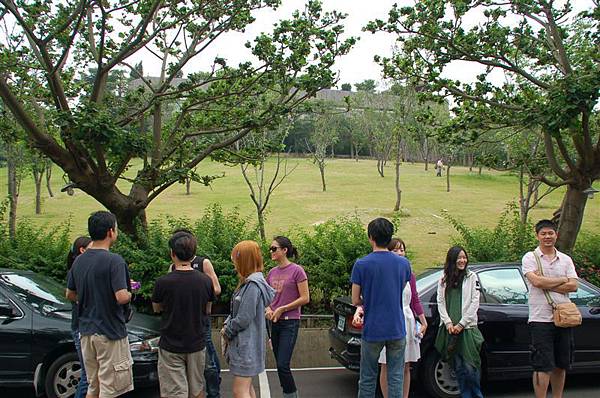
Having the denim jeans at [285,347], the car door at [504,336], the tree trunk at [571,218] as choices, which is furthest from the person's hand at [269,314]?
the tree trunk at [571,218]

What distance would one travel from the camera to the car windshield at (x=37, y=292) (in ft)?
19.5

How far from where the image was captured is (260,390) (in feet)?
21.1

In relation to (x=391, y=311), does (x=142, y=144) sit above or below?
above

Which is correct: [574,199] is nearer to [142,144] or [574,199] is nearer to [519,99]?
[519,99]

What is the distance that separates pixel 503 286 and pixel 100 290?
424 cm

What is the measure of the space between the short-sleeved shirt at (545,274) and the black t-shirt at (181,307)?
2991 mm

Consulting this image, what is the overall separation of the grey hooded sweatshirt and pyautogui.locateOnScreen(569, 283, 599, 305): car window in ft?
12.3

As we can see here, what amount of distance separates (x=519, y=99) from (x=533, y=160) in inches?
90.9

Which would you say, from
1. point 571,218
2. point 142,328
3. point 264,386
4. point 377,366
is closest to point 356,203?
point 571,218

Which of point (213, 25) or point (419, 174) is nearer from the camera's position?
point (213, 25)

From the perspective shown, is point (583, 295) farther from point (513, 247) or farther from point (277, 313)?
point (513, 247)

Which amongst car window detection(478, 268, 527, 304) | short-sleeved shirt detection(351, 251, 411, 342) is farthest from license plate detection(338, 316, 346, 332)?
short-sleeved shirt detection(351, 251, 411, 342)

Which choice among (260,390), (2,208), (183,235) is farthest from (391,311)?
(2,208)

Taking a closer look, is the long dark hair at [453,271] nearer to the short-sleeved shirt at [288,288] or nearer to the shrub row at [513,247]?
the short-sleeved shirt at [288,288]
